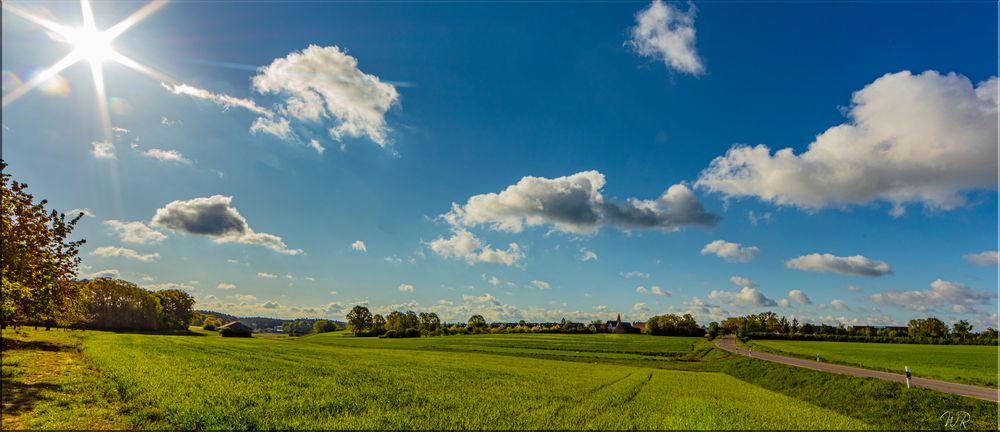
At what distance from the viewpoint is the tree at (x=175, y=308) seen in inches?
5610

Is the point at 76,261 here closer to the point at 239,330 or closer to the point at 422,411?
the point at 422,411

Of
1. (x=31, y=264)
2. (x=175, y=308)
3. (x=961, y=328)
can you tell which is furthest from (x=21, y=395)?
(x=961, y=328)

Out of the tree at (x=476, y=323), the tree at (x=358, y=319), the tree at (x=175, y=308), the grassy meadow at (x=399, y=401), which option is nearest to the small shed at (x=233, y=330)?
the tree at (x=175, y=308)

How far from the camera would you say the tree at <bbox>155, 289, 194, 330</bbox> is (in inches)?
5610

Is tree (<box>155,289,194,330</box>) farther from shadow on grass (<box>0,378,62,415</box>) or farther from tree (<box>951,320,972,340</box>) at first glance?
tree (<box>951,320,972,340</box>)

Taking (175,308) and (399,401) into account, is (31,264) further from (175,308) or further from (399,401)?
(175,308)

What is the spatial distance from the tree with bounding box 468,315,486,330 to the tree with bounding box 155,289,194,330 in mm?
110779

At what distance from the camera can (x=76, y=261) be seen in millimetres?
25766

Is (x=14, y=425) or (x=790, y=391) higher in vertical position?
(x=14, y=425)

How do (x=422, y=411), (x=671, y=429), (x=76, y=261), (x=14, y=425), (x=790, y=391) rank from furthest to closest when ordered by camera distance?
(x=790, y=391) → (x=76, y=261) → (x=422, y=411) → (x=671, y=429) → (x=14, y=425)

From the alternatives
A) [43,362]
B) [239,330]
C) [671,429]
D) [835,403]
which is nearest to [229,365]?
[43,362]

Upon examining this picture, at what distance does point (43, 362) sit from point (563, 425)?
1204 inches

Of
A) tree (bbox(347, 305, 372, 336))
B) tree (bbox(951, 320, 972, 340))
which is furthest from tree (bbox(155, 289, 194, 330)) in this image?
tree (bbox(951, 320, 972, 340))

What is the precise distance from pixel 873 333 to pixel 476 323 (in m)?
151
